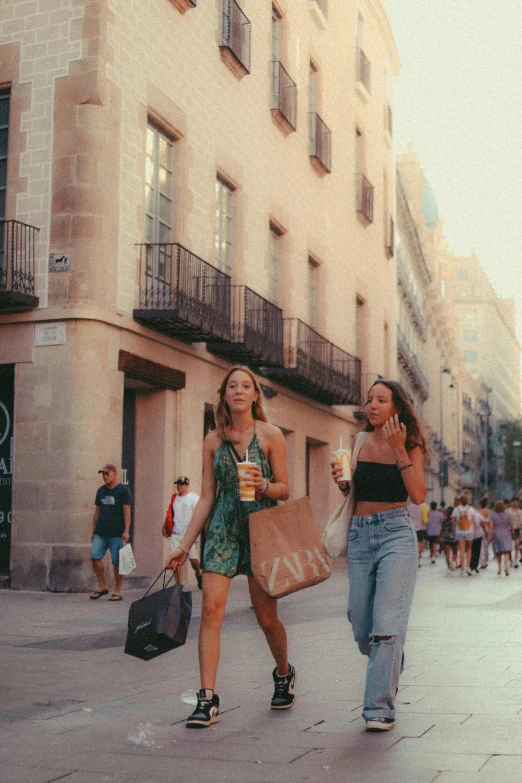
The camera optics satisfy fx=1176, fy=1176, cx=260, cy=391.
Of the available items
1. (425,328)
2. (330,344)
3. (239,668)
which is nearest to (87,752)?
(239,668)

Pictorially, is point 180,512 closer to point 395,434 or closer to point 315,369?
point 395,434

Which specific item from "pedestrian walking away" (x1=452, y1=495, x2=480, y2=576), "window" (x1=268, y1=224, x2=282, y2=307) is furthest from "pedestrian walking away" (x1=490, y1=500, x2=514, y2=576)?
"window" (x1=268, y1=224, x2=282, y2=307)

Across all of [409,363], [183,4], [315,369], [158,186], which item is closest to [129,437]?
[158,186]

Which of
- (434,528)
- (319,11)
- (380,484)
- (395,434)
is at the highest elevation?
(319,11)

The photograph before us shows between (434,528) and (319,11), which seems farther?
(434,528)

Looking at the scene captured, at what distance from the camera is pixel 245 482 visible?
592 cm

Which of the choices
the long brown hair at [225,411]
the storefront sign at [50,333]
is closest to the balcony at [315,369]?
the storefront sign at [50,333]

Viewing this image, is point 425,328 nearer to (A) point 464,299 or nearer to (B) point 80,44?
(B) point 80,44

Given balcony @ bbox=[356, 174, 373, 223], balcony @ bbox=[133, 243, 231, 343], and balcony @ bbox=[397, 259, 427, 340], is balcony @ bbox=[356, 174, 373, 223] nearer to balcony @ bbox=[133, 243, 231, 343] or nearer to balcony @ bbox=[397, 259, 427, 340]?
balcony @ bbox=[133, 243, 231, 343]

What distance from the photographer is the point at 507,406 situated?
16200cm

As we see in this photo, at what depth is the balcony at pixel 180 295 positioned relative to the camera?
56.4 ft

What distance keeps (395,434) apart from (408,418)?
253 mm

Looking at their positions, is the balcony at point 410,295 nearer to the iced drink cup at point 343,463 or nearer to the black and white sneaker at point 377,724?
the iced drink cup at point 343,463

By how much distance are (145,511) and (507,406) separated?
486 feet
